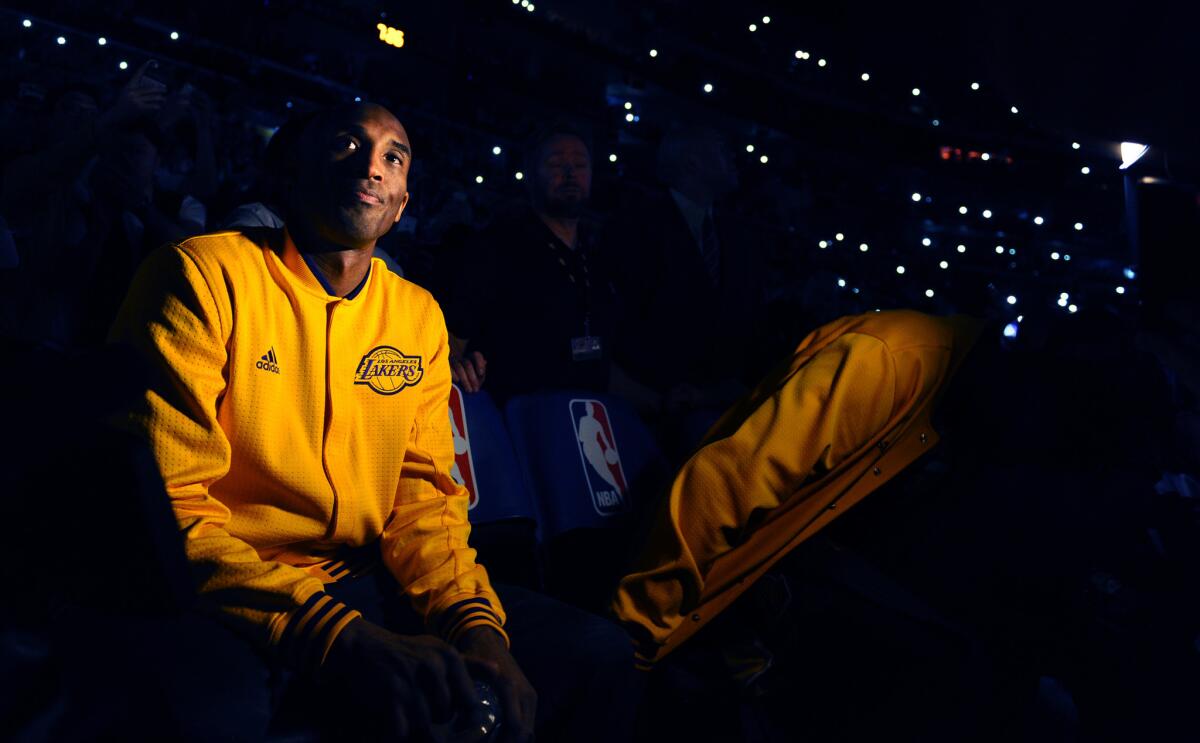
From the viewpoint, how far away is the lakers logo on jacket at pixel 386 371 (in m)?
1.81

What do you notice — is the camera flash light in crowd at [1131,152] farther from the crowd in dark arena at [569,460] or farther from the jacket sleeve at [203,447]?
the jacket sleeve at [203,447]

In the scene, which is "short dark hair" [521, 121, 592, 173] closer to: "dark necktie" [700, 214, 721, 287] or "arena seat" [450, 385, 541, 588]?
"dark necktie" [700, 214, 721, 287]

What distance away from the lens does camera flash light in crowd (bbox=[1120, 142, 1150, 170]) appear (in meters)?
1.77

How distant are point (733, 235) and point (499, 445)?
181 centimetres

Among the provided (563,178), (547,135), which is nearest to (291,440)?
(563,178)

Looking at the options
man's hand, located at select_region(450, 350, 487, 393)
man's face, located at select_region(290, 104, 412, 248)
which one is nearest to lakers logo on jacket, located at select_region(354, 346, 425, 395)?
man's face, located at select_region(290, 104, 412, 248)

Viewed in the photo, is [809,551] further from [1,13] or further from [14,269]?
[1,13]

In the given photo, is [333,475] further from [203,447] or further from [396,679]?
[396,679]

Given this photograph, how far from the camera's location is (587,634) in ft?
5.54

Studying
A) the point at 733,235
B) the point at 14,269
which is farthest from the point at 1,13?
the point at 733,235

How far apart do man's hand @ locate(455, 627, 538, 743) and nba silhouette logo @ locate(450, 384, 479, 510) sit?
2.58 feet

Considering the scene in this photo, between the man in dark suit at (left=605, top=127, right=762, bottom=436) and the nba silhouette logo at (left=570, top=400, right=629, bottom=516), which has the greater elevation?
the man in dark suit at (left=605, top=127, right=762, bottom=436)

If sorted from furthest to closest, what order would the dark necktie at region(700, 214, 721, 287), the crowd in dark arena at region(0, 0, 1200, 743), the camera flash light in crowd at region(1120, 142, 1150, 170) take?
the dark necktie at region(700, 214, 721, 287), the camera flash light in crowd at region(1120, 142, 1150, 170), the crowd in dark arena at region(0, 0, 1200, 743)

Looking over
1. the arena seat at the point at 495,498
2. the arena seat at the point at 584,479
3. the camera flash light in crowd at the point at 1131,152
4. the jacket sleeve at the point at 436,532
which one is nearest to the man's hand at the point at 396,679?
the jacket sleeve at the point at 436,532
